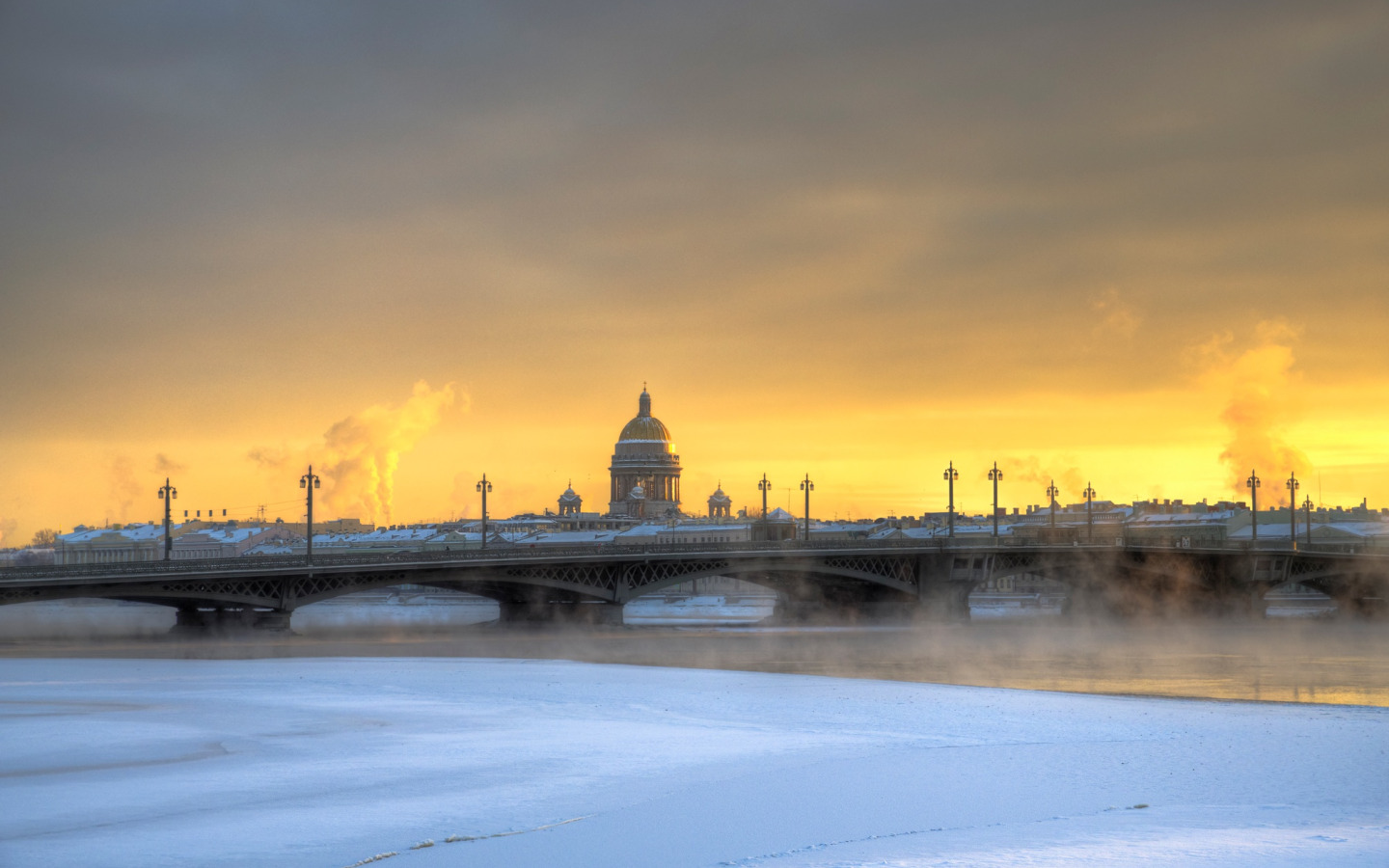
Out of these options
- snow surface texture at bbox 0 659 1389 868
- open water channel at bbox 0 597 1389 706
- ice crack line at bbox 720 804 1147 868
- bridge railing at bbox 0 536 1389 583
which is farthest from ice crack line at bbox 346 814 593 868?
bridge railing at bbox 0 536 1389 583

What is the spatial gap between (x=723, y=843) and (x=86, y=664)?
104 ft

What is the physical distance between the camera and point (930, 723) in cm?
2336

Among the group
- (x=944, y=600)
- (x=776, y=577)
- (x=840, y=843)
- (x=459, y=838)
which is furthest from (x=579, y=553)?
(x=840, y=843)

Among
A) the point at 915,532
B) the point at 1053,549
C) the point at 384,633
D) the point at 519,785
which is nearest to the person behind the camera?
the point at 519,785

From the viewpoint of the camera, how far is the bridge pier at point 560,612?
69.9m

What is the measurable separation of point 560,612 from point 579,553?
3.55m

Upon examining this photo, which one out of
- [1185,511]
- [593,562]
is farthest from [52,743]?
[1185,511]

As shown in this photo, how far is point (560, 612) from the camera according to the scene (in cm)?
7206

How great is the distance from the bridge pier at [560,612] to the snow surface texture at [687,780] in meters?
40.8

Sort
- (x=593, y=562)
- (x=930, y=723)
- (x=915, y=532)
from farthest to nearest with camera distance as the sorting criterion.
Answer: (x=915, y=532) → (x=593, y=562) → (x=930, y=723)

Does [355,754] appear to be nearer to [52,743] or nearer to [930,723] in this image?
[52,743]

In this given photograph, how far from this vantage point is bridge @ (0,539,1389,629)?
57188 millimetres

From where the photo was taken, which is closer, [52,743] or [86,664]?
[52,743]

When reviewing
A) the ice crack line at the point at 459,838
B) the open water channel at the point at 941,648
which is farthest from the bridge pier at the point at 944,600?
the ice crack line at the point at 459,838
